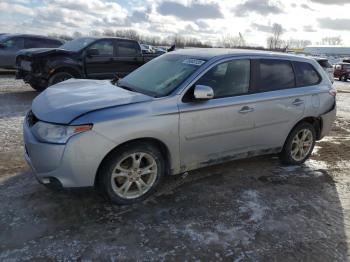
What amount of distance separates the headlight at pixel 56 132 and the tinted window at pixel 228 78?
1.52m

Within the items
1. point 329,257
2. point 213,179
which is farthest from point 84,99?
point 329,257

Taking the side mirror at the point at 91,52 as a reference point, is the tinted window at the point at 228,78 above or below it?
below

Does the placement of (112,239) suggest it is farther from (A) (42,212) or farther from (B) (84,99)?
(B) (84,99)

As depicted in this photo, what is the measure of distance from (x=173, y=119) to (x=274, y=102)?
164 centimetres

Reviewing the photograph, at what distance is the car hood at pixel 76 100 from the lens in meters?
3.55

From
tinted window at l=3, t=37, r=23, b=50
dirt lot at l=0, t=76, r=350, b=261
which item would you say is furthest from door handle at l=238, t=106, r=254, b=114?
tinted window at l=3, t=37, r=23, b=50

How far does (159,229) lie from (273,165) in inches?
103

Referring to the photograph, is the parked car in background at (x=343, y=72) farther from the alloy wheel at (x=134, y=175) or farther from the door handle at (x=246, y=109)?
the alloy wheel at (x=134, y=175)

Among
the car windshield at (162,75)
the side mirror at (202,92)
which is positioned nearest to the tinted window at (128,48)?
the car windshield at (162,75)

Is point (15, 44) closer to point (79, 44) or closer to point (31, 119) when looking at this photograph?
point (79, 44)

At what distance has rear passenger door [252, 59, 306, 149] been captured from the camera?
15.5 feet

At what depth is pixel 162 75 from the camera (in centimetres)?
454

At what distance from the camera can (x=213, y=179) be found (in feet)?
15.6

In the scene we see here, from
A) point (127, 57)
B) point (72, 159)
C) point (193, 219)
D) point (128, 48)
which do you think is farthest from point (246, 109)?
point (128, 48)
